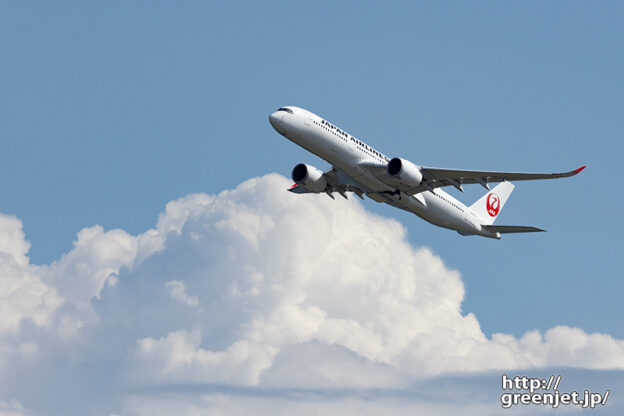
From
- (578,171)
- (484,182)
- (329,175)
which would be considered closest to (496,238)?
(484,182)

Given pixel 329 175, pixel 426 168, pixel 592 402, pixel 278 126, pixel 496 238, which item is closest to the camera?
pixel 592 402

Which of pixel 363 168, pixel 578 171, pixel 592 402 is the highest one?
pixel 363 168

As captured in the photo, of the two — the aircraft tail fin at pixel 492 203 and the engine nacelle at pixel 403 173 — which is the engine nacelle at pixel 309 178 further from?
the aircraft tail fin at pixel 492 203

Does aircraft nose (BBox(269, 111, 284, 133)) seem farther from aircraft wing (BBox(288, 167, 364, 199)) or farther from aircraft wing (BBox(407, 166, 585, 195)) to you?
aircraft wing (BBox(407, 166, 585, 195))

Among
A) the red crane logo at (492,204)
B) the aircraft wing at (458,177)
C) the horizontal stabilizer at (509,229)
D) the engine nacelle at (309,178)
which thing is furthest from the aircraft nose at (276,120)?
the red crane logo at (492,204)

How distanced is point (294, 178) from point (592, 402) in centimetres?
2987

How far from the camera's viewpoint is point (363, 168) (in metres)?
70.8

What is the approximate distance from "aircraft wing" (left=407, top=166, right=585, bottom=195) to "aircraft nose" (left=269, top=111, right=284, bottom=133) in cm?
1208

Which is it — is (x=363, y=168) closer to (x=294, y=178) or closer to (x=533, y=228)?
(x=294, y=178)

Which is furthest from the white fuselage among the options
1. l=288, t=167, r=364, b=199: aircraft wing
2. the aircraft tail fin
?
the aircraft tail fin

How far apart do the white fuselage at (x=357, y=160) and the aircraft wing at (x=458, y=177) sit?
197 centimetres

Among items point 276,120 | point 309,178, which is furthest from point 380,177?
point 276,120

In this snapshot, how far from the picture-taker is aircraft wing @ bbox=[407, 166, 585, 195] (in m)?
70.2

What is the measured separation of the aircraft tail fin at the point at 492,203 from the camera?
88762mm
